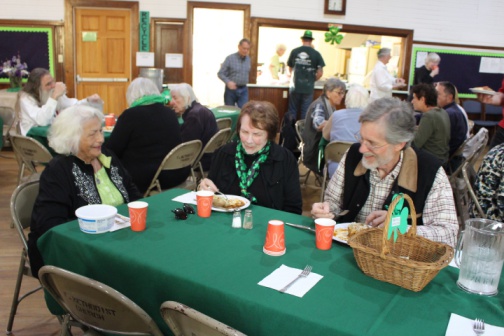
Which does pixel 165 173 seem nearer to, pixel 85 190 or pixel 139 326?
pixel 85 190

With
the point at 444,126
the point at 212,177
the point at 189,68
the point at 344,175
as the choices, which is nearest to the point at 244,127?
the point at 212,177

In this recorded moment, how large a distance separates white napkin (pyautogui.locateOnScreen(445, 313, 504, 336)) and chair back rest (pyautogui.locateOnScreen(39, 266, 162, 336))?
856 millimetres

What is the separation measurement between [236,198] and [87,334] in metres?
0.93

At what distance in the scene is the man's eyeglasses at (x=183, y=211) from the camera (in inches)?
81.3

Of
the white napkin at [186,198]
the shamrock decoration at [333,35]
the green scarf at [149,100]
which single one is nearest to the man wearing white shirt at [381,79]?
the shamrock decoration at [333,35]

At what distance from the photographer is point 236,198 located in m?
2.34

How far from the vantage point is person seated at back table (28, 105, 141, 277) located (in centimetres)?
212

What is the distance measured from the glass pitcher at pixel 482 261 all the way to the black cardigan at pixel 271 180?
115 cm

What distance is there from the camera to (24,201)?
2.30m

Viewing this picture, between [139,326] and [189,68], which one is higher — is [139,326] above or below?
below

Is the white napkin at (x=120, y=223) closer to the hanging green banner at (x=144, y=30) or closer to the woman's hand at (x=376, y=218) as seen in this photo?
the woman's hand at (x=376, y=218)

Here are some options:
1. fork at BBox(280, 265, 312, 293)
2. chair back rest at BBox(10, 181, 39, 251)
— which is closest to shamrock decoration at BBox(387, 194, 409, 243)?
fork at BBox(280, 265, 312, 293)

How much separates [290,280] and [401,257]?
1.20ft

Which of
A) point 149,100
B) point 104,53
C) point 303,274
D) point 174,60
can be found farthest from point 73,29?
point 303,274
